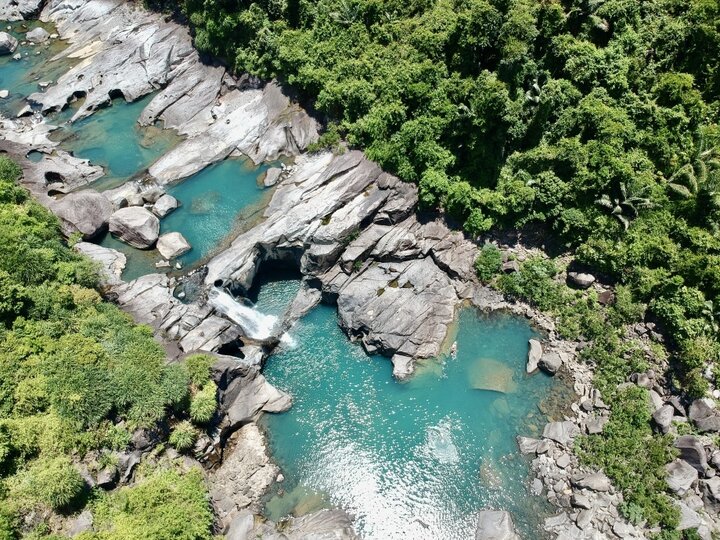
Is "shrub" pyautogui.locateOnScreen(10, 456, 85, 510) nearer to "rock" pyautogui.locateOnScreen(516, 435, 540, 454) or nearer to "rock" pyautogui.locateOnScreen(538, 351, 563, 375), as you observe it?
"rock" pyautogui.locateOnScreen(516, 435, 540, 454)

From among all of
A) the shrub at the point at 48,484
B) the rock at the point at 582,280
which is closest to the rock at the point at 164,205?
the shrub at the point at 48,484

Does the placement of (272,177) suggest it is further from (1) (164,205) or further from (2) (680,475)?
(2) (680,475)

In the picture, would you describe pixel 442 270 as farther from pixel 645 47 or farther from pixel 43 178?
pixel 43 178

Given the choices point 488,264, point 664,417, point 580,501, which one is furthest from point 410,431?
point 664,417

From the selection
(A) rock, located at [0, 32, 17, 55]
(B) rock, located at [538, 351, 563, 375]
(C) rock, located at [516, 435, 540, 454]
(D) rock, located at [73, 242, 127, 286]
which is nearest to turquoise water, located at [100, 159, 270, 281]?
(D) rock, located at [73, 242, 127, 286]

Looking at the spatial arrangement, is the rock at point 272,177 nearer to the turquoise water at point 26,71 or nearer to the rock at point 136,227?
the rock at point 136,227

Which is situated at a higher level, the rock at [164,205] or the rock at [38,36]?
the rock at [38,36]

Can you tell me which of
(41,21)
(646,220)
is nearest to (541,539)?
(646,220)
